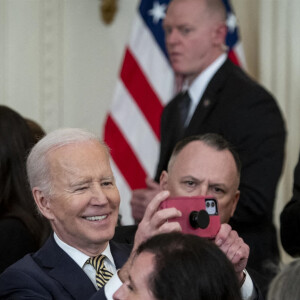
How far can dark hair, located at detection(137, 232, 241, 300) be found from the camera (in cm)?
229

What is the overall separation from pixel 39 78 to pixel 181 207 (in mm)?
2920

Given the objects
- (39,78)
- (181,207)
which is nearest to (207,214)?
(181,207)

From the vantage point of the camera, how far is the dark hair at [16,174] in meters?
3.80

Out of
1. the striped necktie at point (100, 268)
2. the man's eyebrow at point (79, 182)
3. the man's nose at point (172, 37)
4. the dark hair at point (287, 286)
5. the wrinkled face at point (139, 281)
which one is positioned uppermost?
the dark hair at point (287, 286)

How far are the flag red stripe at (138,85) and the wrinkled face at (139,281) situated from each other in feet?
10.5

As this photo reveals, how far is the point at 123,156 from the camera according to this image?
5.60m

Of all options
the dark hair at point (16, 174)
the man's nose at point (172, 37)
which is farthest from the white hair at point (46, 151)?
the man's nose at point (172, 37)

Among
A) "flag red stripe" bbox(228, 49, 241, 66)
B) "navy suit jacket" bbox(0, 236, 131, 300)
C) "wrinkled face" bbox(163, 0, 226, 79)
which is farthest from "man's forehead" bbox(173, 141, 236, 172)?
"flag red stripe" bbox(228, 49, 241, 66)

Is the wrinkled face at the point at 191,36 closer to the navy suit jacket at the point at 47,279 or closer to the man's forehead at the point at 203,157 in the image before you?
the man's forehead at the point at 203,157

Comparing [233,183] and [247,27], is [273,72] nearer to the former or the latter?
[247,27]

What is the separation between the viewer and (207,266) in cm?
234

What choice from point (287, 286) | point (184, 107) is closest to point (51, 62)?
point (184, 107)

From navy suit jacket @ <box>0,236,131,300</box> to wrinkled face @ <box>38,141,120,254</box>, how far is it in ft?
0.26

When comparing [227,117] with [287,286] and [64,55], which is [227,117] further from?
[287,286]
